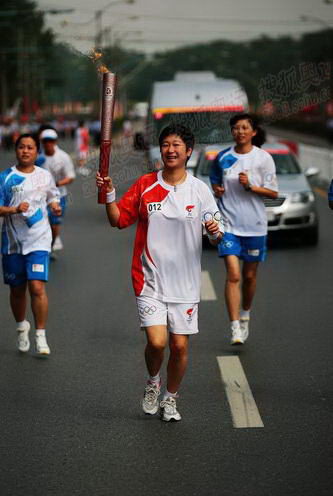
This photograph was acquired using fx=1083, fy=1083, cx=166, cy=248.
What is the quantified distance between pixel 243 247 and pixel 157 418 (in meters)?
2.54

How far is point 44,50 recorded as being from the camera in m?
119

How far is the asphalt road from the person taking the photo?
5.07 m

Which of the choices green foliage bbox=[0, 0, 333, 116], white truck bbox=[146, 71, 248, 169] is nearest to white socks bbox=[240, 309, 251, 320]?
white truck bbox=[146, 71, 248, 169]

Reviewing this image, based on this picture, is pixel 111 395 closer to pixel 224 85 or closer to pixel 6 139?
pixel 224 85

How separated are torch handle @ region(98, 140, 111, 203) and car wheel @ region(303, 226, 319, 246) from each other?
9.69 m

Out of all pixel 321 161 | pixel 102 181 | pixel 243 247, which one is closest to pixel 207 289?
pixel 243 247

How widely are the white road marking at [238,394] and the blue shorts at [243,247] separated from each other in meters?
0.91

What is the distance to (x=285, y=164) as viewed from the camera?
16.4 metres

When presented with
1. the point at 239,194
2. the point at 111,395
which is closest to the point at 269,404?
the point at 111,395

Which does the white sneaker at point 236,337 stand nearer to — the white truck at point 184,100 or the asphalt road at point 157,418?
the asphalt road at point 157,418

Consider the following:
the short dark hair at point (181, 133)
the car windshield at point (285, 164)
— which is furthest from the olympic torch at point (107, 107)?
the car windshield at point (285, 164)

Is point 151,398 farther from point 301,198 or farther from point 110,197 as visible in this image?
point 301,198

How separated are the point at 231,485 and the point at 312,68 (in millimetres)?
11342

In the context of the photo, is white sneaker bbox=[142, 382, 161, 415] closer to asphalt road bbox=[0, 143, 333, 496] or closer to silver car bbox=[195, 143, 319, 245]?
asphalt road bbox=[0, 143, 333, 496]
